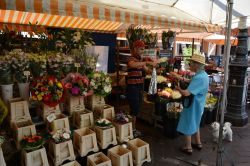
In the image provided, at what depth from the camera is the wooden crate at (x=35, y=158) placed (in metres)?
2.56

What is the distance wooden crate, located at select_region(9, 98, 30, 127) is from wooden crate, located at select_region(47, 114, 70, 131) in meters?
0.33

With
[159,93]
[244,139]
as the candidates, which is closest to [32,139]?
[159,93]

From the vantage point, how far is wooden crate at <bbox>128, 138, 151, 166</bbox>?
128 inches

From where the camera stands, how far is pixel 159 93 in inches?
197

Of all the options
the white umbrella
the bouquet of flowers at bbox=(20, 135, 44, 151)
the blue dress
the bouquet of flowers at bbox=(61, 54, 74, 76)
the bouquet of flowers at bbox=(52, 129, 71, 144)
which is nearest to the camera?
the bouquet of flowers at bbox=(20, 135, 44, 151)

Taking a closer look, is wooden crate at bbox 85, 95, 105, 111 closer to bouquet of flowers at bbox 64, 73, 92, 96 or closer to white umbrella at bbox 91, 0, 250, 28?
bouquet of flowers at bbox 64, 73, 92, 96

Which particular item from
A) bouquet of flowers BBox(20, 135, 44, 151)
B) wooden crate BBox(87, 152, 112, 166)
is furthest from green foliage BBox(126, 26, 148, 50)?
bouquet of flowers BBox(20, 135, 44, 151)

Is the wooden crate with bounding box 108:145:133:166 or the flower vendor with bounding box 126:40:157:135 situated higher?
the flower vendor with bounding box 126:40:157:135

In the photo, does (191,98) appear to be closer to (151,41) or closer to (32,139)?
(151,41)

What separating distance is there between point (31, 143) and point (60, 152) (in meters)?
0.38

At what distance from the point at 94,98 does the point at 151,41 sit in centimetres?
202

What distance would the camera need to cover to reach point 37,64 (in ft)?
9.54

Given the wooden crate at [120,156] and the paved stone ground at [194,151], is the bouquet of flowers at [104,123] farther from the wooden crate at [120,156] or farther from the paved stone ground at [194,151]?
the paved stone ground at [194,151]

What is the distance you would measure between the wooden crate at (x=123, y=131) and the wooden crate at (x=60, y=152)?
746 millimetres
